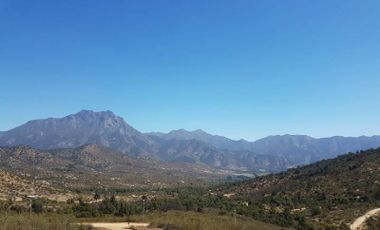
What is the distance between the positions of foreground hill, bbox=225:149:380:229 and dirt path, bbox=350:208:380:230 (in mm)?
1056

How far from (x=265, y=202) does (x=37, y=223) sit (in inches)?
A: 2492

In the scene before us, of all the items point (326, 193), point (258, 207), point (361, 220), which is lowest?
point (361, 220)

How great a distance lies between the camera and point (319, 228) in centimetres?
5616

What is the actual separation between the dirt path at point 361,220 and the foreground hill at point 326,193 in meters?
1.06

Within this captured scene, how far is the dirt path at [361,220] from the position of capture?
5874 centimetres

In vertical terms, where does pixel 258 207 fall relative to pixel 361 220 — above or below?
above

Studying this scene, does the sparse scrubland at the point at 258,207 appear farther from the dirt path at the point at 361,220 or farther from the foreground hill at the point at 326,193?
the dirt path at the point at 361,220

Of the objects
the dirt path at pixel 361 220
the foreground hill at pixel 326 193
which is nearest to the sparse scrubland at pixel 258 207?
the foreground hill at pixel 326 193

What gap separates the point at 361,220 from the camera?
62719 millimetres

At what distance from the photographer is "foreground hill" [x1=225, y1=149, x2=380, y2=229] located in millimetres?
70688

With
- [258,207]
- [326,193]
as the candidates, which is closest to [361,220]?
[258,207]

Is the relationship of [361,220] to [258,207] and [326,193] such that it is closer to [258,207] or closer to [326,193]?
[258,207]

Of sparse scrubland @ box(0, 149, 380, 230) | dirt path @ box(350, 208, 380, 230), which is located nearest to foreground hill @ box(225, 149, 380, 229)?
sparse scrubland @ box(0, 149, 380, 230)

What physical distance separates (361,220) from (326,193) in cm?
2984
